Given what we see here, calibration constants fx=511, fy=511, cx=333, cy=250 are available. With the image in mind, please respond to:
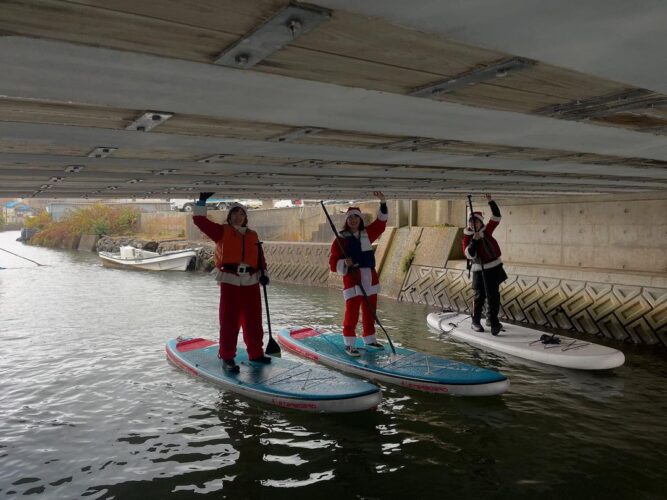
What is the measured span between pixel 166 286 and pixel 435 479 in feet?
63.9

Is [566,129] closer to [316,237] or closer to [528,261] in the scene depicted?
[528,261]

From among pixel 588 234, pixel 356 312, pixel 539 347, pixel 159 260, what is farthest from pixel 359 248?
pixel 159 260

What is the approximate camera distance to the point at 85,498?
17.4 ft

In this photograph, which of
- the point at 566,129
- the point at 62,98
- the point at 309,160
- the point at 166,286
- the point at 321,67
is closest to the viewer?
the point at 321,67

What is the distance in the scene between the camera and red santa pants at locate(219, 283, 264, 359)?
803 centimetres

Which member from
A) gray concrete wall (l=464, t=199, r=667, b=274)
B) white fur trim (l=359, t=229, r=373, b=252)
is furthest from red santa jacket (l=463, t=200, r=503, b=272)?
gray concrete wall (l=464, t=199, r=667, b=274)

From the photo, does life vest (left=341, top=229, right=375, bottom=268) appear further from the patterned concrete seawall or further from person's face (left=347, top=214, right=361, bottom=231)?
the patterned concrete seawall

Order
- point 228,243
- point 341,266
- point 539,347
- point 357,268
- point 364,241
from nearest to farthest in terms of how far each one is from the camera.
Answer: point 228,243, point 341,266, point 357,268, point 364,241, point 539,347

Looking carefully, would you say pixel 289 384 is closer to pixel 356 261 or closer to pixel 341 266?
pixel 341 266

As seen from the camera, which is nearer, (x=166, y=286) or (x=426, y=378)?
(x=426, y=378)

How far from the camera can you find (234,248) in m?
8.00

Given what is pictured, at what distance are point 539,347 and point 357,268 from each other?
4.26 m

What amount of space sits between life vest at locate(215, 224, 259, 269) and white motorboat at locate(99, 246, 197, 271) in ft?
73.4

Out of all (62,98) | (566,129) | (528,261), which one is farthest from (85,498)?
(528,261)
